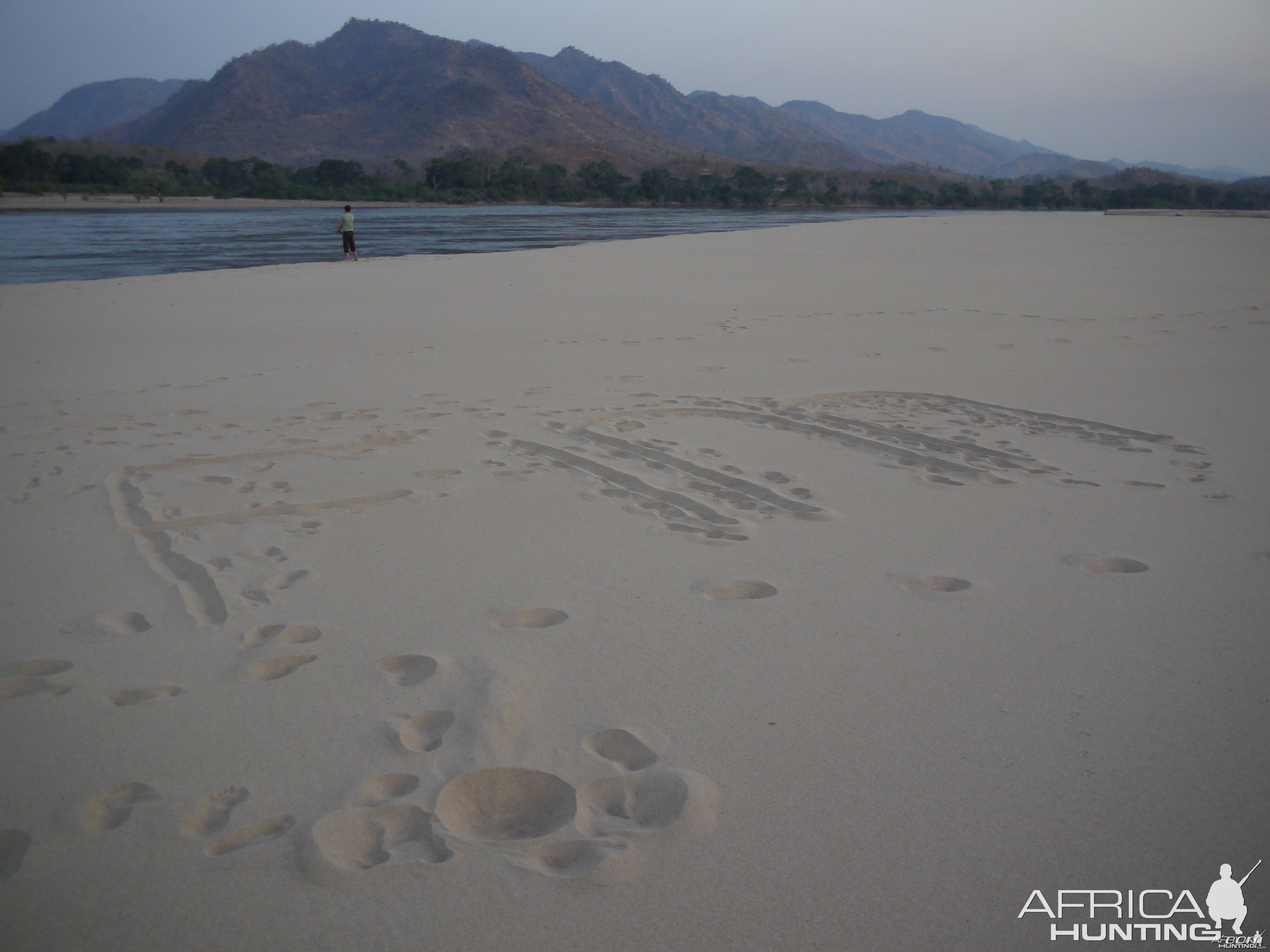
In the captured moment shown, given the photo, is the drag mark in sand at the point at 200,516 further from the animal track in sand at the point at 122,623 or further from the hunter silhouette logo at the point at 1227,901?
the hunter silhouette logo at the point at 1227,901

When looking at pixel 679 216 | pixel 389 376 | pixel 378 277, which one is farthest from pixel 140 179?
pixel 389 376

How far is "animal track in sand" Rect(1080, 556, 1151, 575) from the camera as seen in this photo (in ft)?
9.48

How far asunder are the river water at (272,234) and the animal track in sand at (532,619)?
14.1m

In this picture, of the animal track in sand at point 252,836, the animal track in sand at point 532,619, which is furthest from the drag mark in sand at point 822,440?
the animal track in sand at point 252,836

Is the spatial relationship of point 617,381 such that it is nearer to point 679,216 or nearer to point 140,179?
point 679,216

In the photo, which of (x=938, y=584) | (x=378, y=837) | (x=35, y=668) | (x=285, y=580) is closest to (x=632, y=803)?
(x=378, y=837)

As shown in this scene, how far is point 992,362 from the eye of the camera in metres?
6.27

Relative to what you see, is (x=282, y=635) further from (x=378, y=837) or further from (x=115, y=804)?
(x=378, y=837)

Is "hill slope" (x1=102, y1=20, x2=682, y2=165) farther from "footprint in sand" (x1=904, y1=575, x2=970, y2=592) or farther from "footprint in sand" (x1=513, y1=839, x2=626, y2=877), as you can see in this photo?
"footprint in sand" (x1=513, y1=839, x2=626, y2=877)

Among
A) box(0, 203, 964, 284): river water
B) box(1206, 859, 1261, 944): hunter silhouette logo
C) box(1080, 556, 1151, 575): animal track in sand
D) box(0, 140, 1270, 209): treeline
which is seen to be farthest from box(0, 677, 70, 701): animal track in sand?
box(0, 140, 1270, 209): treeline

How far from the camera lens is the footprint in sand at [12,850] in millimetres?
1638

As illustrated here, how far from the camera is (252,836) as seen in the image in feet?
5.65

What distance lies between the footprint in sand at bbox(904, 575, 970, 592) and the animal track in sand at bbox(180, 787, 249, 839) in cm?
208

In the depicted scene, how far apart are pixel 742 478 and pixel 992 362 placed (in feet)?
11.3
